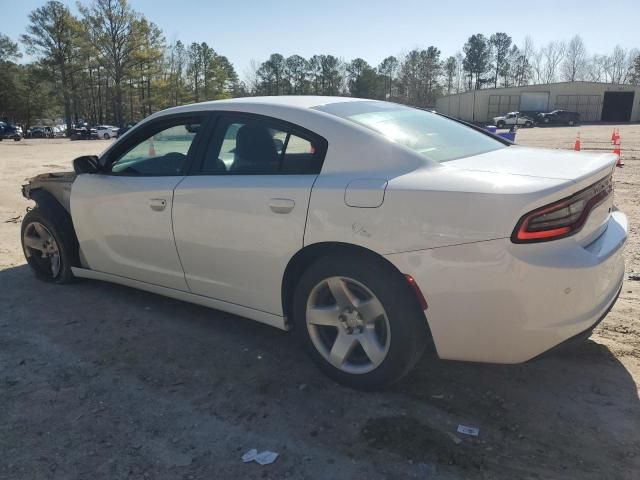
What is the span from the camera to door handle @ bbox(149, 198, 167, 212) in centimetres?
354

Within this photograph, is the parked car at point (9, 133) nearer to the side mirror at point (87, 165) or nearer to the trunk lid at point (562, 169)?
the side mirror at point (87, 165)

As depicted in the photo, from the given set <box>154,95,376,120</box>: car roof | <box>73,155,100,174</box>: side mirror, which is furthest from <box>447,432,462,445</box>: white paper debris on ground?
<box>73,155,100,174</box>: side mirror

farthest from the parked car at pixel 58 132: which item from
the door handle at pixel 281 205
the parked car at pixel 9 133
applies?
the door handle at pixel 281 205

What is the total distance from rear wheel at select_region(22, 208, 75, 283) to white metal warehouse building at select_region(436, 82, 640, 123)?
65.0 meters

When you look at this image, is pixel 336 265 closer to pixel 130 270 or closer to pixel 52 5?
pixel 130 270

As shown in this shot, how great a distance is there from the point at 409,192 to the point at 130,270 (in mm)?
2446

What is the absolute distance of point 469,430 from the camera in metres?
2.55

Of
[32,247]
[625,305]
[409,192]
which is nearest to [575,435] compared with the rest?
[409,192]

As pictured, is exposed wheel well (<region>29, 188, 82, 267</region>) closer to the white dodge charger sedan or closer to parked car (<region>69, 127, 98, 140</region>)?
the white dodge charger sedan

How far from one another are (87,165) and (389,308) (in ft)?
9.25

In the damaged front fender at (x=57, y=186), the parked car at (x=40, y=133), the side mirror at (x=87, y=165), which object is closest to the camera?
the side mirror at (x=87, y=165)

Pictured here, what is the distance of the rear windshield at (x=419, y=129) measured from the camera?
293 cm

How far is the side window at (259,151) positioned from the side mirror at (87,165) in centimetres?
122

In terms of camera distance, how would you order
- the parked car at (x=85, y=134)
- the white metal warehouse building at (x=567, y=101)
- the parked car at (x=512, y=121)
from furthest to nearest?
the white metal warehouse building at (x=567, y=101) → the parked car at (x=512, y=121) → the parked car at (x=85, y=134)
